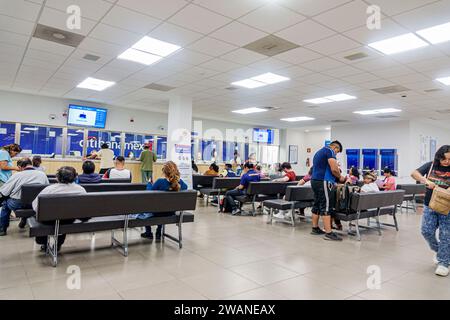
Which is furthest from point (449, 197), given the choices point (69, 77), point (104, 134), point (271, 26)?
point (104, 134)

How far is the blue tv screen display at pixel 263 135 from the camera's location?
13.6m

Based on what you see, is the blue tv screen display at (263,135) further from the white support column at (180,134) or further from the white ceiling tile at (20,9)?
the white ceiling tile at (20,9)

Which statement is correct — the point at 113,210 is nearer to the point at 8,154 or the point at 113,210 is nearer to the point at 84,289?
the point at 84,289

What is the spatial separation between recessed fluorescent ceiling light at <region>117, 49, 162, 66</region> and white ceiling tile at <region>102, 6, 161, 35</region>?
2.92ft

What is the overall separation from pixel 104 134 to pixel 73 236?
22.2 ft

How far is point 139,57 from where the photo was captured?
5.28 metres

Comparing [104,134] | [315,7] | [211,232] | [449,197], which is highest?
[315,7]

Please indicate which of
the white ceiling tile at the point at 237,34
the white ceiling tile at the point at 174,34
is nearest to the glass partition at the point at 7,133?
the white ceiling tile at the point at 174,34

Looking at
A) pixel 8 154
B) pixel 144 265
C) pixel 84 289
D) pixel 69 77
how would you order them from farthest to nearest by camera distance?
1. pixel 69 77
2. pixel 8 154
3. pixel 144 265
4. pixel 84 289

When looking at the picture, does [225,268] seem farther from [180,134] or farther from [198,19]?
[180,134]

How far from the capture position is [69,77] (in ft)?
22.3

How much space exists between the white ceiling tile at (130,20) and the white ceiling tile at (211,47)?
0.75 metres

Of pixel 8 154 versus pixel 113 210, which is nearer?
pixel 113 210

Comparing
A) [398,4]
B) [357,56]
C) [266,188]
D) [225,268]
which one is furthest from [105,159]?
[398,4]
